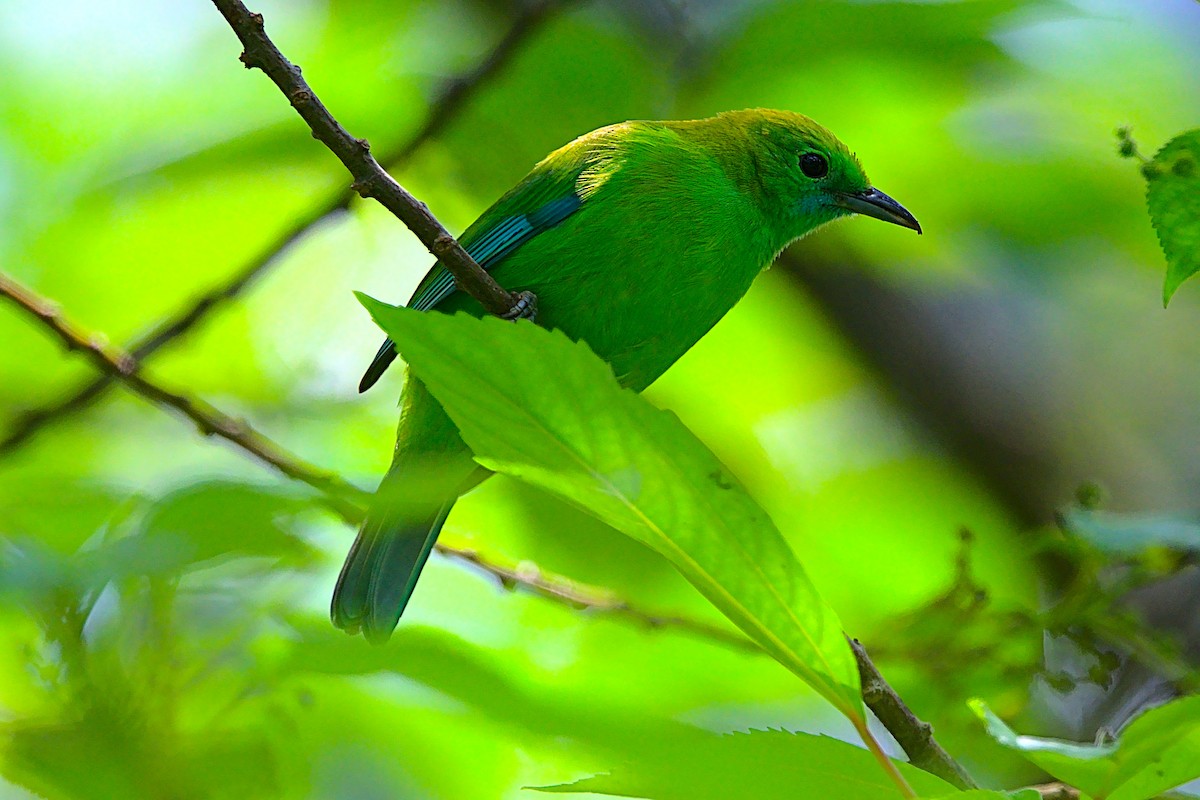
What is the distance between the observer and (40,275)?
3.56m

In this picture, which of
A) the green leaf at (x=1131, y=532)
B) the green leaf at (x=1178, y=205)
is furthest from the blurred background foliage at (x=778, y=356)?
the green leaf at (x=1178, y=205)

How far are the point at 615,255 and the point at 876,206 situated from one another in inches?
40.9

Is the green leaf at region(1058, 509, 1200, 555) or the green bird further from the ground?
the green bird

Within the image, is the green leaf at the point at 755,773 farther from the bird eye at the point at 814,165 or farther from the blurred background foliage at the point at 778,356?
the bird eye at the point at 814,165

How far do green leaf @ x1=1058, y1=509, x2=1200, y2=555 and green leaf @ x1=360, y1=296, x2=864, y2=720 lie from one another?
1509 millimetres

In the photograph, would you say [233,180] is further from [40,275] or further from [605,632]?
[605,632]

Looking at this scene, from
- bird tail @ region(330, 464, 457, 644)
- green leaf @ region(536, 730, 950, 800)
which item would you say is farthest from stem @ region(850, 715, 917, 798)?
bird tail @ region(330, 464, 457, 644)

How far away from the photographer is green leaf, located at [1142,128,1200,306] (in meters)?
1.46

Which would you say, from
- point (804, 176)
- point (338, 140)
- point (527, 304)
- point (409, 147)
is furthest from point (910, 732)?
point (409, 147)

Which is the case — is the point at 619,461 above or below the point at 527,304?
below

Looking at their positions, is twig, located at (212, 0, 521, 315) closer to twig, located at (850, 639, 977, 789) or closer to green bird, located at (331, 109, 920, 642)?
green bird, located at (331, 109, 920, 642)

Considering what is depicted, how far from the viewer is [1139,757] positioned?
1.13 m

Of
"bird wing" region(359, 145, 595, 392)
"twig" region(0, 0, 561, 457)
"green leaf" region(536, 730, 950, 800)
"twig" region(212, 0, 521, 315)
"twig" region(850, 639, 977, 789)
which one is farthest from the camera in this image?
"twig" region(0, 0, 561, 457)

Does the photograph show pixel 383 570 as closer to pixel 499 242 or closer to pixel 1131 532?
pixel 499 242
